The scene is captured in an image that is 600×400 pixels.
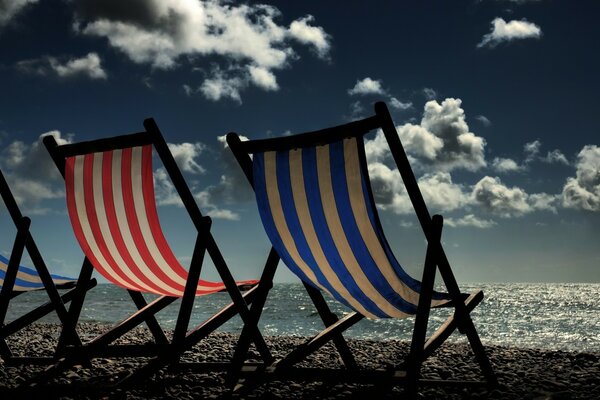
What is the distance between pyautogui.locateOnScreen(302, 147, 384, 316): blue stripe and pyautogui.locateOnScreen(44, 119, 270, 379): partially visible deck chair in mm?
759

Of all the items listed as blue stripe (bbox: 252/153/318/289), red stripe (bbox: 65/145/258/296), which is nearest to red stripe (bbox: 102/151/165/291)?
red stripe (bbox: 65/145/258/296)

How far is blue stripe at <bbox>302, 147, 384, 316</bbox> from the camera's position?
3617 mm

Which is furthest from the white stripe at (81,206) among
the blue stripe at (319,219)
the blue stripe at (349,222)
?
the blue stripe at (349,222)

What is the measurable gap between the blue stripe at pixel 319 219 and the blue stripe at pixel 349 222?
121 mm

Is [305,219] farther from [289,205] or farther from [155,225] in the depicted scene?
[155,225]

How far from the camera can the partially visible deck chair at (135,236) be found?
13.3 feet

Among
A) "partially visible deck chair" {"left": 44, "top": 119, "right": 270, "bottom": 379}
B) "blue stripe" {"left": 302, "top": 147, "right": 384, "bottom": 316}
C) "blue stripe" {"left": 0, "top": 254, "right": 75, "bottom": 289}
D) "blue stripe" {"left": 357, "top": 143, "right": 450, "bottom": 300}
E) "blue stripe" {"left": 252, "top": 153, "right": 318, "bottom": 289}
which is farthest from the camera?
"blue stripe" {"left": 0, "top": 254, "right": 75, "bottom": 289}

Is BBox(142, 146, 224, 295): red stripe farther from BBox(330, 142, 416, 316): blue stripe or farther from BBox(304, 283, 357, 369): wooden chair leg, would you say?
BBox(330, 142, 416, 316): blue stripe

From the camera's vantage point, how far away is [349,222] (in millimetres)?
3561

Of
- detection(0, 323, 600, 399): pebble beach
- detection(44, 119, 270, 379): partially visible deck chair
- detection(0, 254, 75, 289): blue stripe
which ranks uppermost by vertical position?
detection(44, 119, 270, 379): partially visible deck chair

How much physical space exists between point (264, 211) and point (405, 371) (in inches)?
53.4

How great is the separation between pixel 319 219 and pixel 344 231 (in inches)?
7.1

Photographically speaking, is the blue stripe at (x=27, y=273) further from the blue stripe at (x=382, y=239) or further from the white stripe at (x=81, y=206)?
the blue stripe at (x=382, y=239)

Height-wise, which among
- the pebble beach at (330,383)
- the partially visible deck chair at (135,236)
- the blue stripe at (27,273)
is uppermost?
the partially visible deck chair at (135,236)
